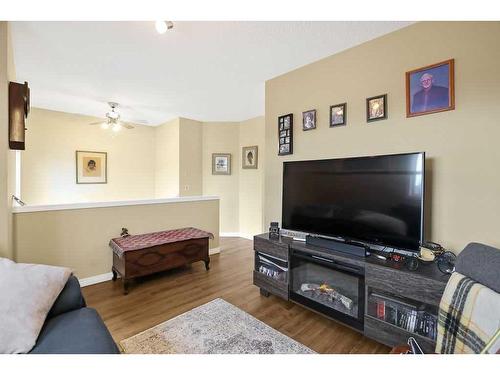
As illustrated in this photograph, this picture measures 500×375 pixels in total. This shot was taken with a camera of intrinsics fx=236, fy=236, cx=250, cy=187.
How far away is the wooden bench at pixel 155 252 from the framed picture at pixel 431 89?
259 centimetres

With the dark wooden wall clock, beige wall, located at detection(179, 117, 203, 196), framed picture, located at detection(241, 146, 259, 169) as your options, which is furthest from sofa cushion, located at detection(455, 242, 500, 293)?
beige wall, located at detection(179, 117, 203, 196)

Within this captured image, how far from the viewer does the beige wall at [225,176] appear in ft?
16.4

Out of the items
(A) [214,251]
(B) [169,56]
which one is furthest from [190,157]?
(B) [169,56]

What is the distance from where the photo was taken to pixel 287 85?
2701 millimetres

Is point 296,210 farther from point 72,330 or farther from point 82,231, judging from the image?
point 82,231

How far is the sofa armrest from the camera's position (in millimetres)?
1307

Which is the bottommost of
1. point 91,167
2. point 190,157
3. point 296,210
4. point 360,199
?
point 296,210

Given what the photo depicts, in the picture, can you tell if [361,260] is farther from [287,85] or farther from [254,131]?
[254,131]

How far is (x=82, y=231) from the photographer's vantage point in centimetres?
268

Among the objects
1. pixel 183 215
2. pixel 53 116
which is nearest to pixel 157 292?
pixel 183 215

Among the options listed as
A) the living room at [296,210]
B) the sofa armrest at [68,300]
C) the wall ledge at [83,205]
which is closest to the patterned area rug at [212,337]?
the living room at [296,210]

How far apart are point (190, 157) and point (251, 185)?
137 cm

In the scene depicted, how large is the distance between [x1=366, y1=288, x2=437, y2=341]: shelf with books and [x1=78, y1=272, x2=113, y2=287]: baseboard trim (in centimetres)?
280
